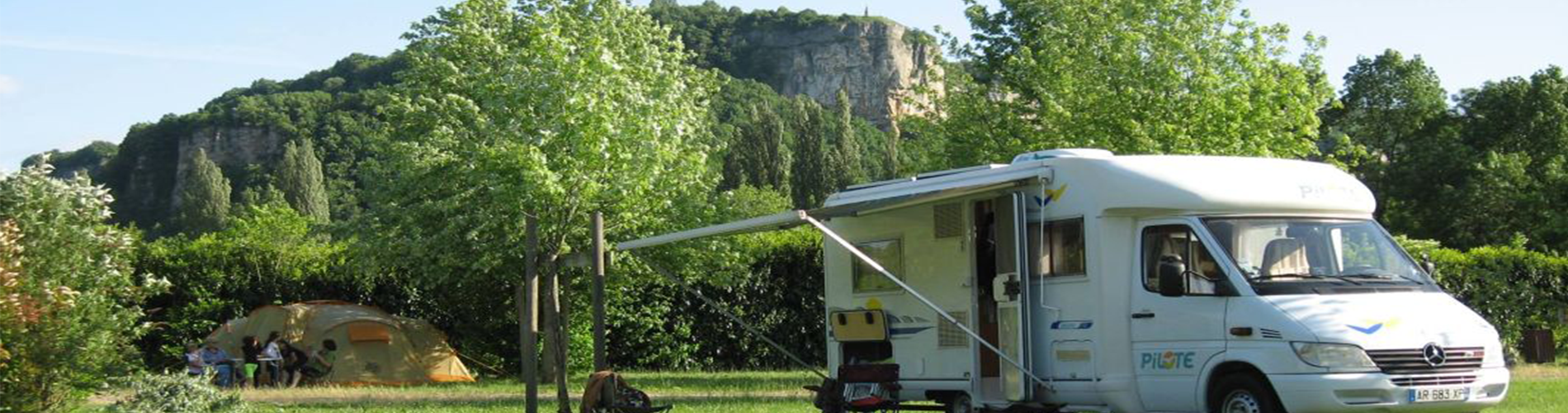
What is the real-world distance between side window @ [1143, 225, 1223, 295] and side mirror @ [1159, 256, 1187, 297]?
3cm

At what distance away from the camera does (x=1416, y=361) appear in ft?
39.1

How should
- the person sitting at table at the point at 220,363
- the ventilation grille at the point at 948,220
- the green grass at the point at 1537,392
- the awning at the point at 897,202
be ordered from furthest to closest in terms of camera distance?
the person sitting at table at the point at 220,363
the green grass at the point at 1537,392
the ventilation grille at the point at 948,220
the awning at the point at 897,202

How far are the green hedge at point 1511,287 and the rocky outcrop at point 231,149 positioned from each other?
283 ft

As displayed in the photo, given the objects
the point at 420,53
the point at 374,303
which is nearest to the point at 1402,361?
the point at 420,53

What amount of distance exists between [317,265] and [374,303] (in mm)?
1289

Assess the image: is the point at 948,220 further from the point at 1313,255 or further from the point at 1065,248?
the point at 1313,255

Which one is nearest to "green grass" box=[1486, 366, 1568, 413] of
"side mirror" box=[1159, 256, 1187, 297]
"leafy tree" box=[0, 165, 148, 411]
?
"side mirror" box=[1159, 256, 1187, 297]

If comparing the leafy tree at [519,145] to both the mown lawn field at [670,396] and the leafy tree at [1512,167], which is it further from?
the leafy tree at [1512,167]

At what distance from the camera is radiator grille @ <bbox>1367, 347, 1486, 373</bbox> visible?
1184cm

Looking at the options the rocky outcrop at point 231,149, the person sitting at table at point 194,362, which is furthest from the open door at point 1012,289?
the rocky outcrop at point 231,149

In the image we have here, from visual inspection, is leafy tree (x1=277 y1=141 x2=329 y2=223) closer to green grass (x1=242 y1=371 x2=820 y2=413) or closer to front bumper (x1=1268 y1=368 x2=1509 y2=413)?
green grass (x1=242 y1=371 x2=820 y2=413)

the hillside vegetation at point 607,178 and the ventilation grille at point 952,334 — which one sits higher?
the hillside vegetation at point 607,178

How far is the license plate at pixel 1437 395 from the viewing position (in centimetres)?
1189

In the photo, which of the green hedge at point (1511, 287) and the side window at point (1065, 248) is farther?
the green hedge at point (1511, 287)
